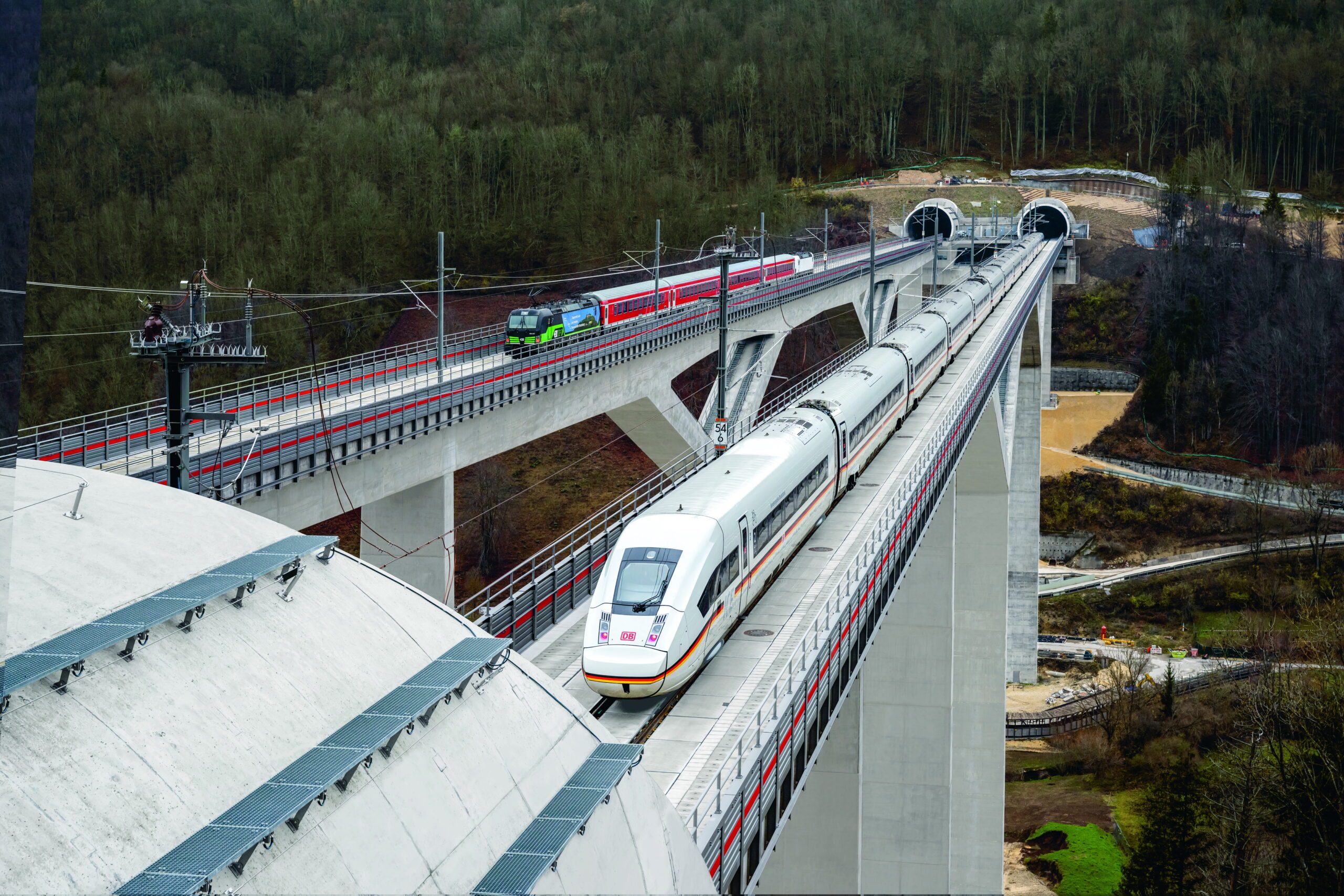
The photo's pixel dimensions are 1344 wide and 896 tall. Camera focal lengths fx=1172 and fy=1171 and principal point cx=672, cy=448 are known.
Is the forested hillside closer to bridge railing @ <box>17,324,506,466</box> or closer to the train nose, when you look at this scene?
bridge railing @ <box>17,324,506,466</box>

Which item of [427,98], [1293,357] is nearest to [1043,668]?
[1293,357]

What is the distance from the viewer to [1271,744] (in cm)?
3112

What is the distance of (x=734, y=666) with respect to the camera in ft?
64.4

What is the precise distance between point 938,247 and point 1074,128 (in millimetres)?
46049

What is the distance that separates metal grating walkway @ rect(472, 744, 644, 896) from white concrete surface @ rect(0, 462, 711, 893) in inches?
4.9

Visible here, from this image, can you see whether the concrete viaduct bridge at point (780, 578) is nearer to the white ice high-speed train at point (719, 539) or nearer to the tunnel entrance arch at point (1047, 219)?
the white ice high-speed train at point (719, 539)

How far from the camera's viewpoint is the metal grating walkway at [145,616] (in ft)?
25.9

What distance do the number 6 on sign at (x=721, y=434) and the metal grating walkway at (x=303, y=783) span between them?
51.9 ft

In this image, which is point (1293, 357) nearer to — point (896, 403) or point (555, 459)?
point (555, 459)

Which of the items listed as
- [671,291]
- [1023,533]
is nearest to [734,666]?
[671,291]

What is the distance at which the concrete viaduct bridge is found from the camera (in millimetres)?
17031

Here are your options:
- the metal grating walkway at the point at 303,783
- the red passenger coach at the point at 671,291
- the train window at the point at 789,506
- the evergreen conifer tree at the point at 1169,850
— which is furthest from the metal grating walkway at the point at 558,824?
the red passenger coach at the point at 671,291

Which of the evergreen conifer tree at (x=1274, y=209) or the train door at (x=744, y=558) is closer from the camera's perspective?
the train door at (x=744, y=558)

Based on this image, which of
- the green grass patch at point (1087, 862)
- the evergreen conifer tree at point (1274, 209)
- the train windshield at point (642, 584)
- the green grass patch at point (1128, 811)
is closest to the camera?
the train windshield at point (642, 584)
